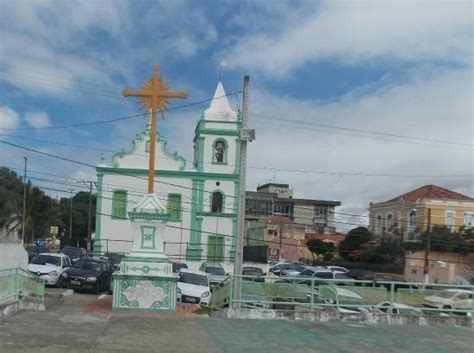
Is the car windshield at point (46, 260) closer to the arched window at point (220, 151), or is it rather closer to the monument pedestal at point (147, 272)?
A: the monument pedestal at point (147, 272)

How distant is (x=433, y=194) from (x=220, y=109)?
3228cm

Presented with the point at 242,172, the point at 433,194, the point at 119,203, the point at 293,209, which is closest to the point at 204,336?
the point at 242,172

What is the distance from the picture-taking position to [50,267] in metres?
24.0

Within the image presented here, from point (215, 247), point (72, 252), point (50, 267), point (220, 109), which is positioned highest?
point (220, 109)

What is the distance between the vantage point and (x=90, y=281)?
73.8 feet

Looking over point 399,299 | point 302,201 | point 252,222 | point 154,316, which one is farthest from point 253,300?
point 302,201

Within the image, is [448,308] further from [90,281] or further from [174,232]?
[174,232]

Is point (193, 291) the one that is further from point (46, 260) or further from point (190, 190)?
point (190, 190)

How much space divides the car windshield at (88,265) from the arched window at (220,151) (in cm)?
1980

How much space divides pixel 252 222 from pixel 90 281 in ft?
209

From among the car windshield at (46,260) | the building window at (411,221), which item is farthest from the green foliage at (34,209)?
the building window at (411,221)

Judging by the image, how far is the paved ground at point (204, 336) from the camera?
905cm

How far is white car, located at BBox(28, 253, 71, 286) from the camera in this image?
917 inches

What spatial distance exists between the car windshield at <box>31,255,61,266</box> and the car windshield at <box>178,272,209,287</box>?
6.44m
